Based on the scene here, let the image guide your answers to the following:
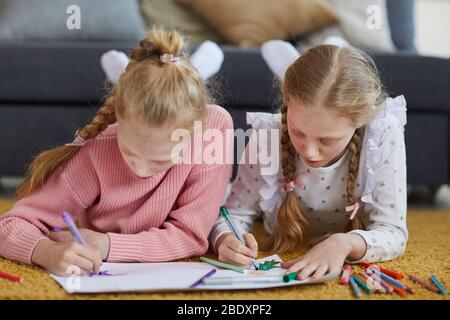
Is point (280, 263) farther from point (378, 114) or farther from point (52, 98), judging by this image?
point (52, 98)

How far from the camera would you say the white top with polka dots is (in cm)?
119

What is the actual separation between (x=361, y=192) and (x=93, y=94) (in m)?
0.83

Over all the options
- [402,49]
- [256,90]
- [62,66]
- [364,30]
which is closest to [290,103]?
[256,90]

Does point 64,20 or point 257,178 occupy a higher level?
point 64,20

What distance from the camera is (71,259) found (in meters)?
0.99

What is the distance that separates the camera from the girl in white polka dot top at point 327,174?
1.10 metres

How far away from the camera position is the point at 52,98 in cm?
178

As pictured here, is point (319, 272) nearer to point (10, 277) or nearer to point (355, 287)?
point (355, 287)

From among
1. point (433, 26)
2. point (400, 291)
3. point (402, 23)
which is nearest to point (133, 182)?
point (400, 291)

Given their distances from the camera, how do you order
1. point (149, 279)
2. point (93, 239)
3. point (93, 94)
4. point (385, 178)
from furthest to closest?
point (93, 94)
point (385, 178)
point (93, 239)
point (149, 279)

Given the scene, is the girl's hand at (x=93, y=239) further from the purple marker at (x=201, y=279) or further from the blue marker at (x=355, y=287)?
the blue marker at (x=355, y=287)

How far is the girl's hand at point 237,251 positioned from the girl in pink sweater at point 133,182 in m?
0.05

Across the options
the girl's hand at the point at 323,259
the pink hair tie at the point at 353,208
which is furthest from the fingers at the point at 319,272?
the pink hair tie at the point at 353,208

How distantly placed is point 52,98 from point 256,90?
1.76 ft
